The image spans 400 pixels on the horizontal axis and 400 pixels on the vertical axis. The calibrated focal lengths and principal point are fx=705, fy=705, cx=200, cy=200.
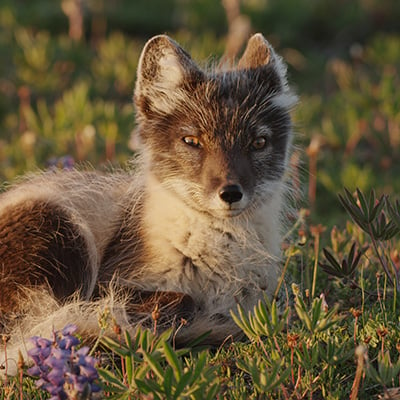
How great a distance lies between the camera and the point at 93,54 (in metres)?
9.77

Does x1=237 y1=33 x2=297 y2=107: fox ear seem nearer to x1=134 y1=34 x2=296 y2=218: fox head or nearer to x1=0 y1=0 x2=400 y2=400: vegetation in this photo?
x1=134 y1=34 x2=296 y2=218: fox head

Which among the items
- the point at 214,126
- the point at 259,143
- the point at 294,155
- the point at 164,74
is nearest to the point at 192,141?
the point at 214,126

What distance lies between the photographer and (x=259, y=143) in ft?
12.1

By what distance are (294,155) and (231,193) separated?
1.54m

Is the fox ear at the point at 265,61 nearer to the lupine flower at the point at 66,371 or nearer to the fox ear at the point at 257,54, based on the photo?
the fox ear at the point at 257,54

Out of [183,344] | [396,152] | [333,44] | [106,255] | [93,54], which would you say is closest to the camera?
[183,344]

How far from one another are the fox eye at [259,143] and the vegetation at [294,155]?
0.45 m

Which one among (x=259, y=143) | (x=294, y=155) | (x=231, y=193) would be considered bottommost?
(x=294, y=155)

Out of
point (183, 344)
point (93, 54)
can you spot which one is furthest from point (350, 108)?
point (183, 344)

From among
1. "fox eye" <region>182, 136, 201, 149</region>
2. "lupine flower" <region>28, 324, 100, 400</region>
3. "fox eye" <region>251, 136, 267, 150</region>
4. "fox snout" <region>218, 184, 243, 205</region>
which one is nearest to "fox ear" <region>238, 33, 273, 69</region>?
"fox eye" <region>251, 136, 267, 150</region>

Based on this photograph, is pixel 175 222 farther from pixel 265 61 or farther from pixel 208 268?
pixel 265 61

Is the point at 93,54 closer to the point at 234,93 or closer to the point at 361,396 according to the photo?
the point at 234,93

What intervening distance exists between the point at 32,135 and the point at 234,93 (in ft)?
10.5

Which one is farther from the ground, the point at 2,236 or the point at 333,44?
the point at 2,236
